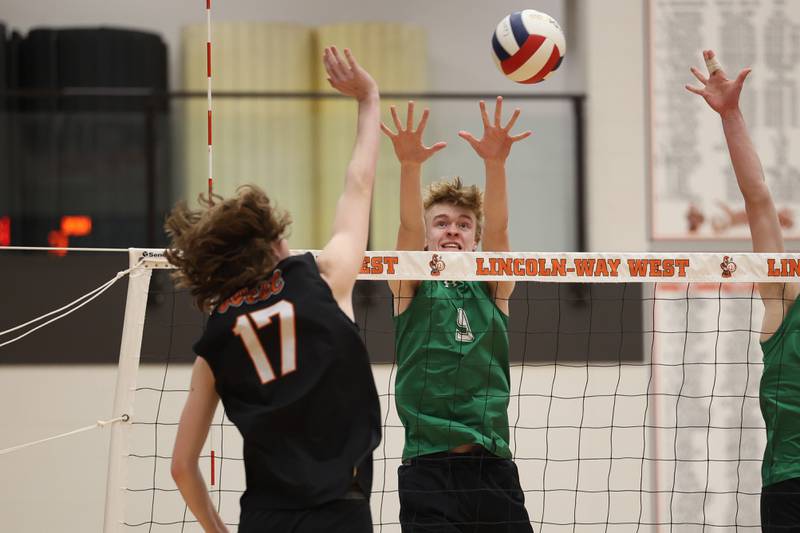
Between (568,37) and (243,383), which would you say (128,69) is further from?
(243,383)

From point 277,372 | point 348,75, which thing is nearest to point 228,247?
point 277,372

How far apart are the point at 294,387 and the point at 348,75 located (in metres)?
0.82

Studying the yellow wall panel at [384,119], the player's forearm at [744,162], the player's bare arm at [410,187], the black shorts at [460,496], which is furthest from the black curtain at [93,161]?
the player's forearm at [744,162]

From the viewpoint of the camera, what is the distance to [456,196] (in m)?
3.83

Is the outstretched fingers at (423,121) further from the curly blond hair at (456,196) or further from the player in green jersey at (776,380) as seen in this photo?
the player in green jersey at (776,380)

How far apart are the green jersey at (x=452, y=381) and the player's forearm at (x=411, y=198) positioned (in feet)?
1.10

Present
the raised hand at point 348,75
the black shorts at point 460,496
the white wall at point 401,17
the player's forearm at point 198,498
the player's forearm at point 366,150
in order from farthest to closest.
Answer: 1. the white wall at point 401,17
2. the black shorts at point 460,496
3. the raised hand at point 348,75
4. the player's forearm at point 366,150
5. the player's forearm at point 198,498

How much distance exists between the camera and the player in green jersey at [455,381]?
353 centimetres

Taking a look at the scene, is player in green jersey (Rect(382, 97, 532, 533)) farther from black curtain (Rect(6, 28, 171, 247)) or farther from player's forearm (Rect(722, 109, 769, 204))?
black curtain (Rect(6, 28, 171, 247))

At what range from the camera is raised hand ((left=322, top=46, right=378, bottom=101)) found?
2479mm

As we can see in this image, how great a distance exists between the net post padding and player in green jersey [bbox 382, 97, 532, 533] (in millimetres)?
951

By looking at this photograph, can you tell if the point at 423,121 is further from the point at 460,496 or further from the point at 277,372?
the point at 277,372

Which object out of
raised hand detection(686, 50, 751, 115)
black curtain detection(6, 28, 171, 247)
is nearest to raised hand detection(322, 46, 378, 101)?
raised hand detection(686, 50, 751, 115)

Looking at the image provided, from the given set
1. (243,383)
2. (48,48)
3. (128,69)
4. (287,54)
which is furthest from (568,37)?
(243,383)
